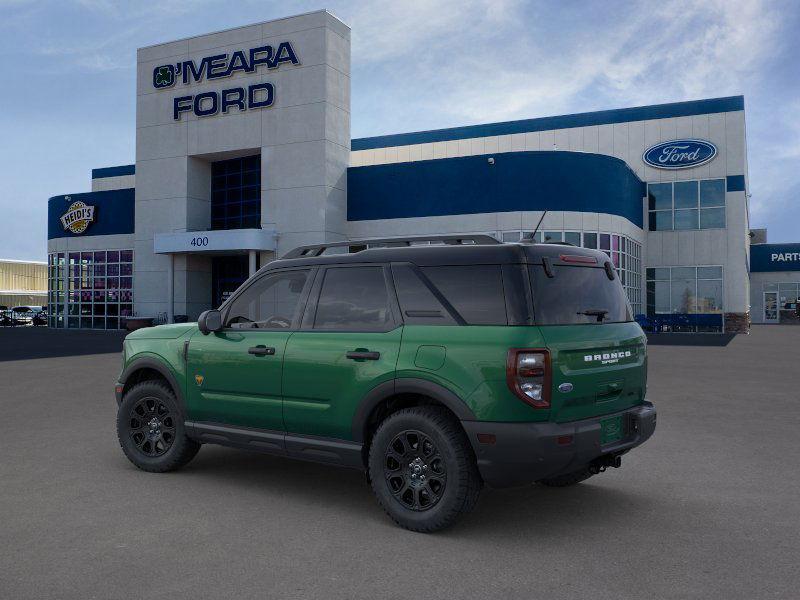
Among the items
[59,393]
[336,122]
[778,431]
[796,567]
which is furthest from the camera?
[336,122]

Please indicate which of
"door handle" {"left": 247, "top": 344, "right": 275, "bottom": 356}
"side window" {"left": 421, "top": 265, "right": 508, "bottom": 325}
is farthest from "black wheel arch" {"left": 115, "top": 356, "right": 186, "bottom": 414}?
"side window" {"left": 421, "top": 265, "right": 508, "bottom": 325}

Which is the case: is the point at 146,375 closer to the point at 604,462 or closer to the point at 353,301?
the point at 353,301

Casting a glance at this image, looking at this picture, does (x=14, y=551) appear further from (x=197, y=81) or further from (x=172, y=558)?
(x=197, y=81)

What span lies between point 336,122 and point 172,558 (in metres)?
29.0

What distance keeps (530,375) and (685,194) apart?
35.4 meters

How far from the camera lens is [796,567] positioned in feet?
13.6

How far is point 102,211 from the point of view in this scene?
38062 millimetres

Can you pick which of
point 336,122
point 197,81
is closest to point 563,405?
point 336,122

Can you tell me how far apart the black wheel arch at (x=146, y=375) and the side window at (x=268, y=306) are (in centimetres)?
73

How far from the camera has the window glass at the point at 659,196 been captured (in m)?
36.8

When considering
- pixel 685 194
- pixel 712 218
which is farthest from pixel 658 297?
pixel 685 194

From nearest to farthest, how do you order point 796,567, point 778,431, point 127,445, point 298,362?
point 796,567
point 298,362
point 127,445
point 778,431

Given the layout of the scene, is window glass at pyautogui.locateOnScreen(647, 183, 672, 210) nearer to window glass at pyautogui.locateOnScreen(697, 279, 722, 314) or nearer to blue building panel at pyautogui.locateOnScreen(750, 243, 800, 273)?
window glass at pyautogui.locateOnScreen(697, 279, 722, 314)

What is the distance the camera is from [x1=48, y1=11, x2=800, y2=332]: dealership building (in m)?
30.5
